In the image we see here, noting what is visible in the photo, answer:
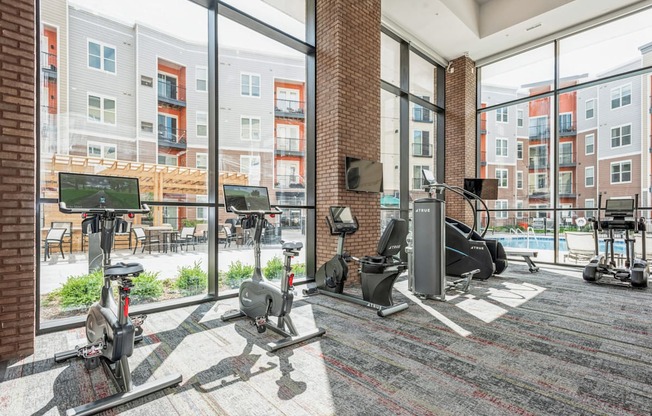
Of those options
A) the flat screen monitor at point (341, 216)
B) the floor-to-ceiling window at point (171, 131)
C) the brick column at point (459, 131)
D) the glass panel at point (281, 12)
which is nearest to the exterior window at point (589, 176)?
the brick column at point (459, 131)

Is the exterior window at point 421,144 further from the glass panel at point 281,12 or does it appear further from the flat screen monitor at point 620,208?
the flat screen monitor at point 620,208

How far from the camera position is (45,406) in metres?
2.03

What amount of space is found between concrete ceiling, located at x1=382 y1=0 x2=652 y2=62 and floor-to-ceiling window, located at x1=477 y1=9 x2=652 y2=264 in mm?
462

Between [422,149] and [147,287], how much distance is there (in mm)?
6457

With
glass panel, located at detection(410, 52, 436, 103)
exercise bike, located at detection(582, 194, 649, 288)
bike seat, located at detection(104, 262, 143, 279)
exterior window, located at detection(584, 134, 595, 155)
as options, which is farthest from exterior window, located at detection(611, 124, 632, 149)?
bike seat, located at detection(104, 262, 143, 279)

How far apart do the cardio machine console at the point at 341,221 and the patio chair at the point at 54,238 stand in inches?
114

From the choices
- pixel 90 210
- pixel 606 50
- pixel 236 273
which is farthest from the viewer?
pixel 606 50

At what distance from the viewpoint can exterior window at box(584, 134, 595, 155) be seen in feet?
23.7

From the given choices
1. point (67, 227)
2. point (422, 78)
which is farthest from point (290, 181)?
point (422, 78)

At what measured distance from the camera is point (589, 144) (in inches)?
286

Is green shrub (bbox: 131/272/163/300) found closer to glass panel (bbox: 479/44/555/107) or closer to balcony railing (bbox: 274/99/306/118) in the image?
balcony railing (bbox: 274/99/306/118)

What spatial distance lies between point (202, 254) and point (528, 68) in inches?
337

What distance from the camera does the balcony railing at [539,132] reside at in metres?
7.72

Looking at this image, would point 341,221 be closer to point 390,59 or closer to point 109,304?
point 109,304
